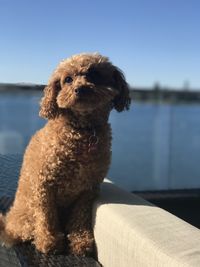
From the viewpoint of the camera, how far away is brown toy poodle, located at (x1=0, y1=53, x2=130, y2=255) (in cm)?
227

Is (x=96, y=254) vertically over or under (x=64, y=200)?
under

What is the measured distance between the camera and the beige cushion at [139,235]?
171 centimetres

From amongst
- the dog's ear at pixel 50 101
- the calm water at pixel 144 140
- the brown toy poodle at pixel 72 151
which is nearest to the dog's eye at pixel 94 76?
the brown toy poodle at pixel 72 151

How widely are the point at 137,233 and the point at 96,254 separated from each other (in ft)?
1.64

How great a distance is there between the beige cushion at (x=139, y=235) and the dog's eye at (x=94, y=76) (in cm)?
52

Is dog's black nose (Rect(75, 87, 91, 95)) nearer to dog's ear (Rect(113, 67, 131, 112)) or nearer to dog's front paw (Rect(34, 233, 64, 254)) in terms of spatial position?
dog's ear (Rect(113, 67, 131, 112))

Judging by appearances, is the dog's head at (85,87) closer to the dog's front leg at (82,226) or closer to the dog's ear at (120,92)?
the dog's ear at (120,92)

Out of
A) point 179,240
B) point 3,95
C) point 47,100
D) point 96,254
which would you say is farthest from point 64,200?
point 3,95

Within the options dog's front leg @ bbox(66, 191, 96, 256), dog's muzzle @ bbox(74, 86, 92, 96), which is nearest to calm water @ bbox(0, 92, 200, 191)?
dog's front leg @ bbox(66, 191, 96, 256)

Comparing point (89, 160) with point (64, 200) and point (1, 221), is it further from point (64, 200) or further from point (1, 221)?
point (1, 221)

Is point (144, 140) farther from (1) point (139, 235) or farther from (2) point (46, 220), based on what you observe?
(1) point (139, 235)

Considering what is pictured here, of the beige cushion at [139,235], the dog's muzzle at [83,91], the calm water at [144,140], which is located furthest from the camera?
the calm water at [144,140]

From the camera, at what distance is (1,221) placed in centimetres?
266

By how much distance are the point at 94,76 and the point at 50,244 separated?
2.46 feet
